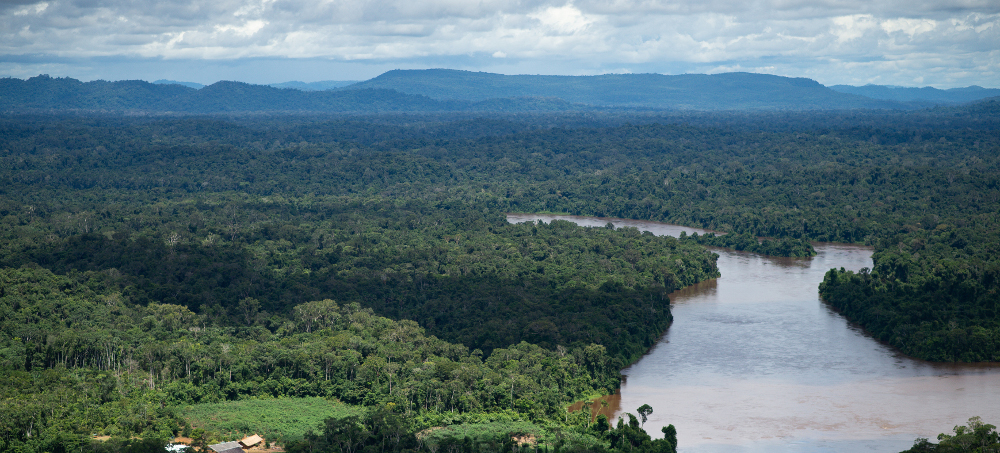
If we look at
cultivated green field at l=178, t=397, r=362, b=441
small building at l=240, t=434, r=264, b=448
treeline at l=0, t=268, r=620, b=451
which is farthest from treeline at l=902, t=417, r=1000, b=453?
small building at l=240, t=434, r=264, b=448

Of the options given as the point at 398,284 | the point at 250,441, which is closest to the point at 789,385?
the point at 250,441

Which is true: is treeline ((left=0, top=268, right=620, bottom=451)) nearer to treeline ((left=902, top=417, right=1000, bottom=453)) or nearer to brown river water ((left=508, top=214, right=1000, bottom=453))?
brown river water ((left=508, top=214, right=1000, bottom=453))

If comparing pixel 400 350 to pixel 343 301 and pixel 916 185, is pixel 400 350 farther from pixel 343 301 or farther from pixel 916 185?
pixel 916 185

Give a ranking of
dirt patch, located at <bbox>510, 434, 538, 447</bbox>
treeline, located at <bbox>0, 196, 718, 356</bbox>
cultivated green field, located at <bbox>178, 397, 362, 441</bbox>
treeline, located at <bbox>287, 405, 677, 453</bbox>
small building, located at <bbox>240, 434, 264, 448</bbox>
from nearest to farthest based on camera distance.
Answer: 1. treeline, located at <bbox>287, 405, 677, 453</bbox>
2. small building, located at <bbox>240, 434, 264, 448</bbox>
3. dirt patch, located at <bbox>510, 434, 538, 447</bbox>
4. cultivated green field, located at <bbox>178, 397, 362, 441</bbox>
5. treeline, located at <bbox>0, 196, 718, 356</bbox>

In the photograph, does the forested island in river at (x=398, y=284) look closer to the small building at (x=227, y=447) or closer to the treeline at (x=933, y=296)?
the treeline at (x=933, y=296)

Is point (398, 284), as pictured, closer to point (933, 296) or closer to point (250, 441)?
point (250, 441)

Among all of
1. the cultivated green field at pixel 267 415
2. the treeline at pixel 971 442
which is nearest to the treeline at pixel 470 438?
the cultivated green field at pixel 267 415
